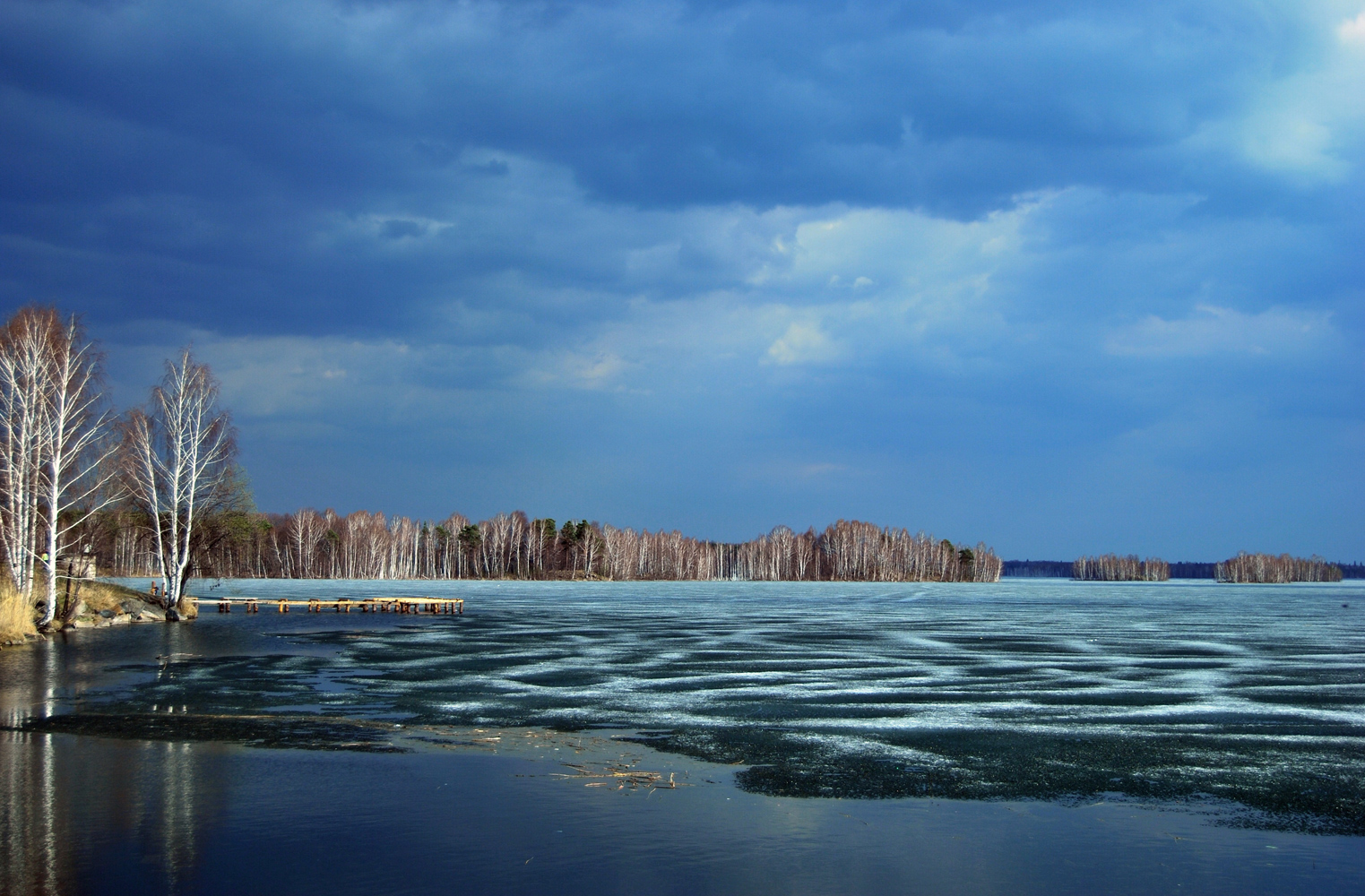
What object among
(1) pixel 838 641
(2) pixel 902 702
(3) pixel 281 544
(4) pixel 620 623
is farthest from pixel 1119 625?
(3) pixel 281 544

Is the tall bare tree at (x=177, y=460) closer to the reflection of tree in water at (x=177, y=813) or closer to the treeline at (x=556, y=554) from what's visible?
the reflection of tree in water at (x=177, y=813)

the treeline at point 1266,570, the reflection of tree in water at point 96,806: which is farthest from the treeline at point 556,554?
the reflection of tree in water at point 96,806

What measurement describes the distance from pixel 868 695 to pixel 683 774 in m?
8.17

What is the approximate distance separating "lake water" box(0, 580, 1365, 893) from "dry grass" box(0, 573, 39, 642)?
4597mm

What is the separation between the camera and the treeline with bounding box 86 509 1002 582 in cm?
15075

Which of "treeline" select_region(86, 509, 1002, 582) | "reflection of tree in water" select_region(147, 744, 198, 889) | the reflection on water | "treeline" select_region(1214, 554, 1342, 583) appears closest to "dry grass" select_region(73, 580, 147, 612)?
the reflection on water

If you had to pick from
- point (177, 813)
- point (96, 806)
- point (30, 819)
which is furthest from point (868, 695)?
point (30, 819)

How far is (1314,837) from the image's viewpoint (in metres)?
10.1

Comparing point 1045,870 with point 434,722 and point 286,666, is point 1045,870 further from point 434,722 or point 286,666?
point 286,666

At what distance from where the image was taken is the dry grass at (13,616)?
3106 cm

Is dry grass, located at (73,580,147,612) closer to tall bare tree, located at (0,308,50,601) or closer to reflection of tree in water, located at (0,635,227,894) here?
tall bare tree, located at (0,308,50,601)

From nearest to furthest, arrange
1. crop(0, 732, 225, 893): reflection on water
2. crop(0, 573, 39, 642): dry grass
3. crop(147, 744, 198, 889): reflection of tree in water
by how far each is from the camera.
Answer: crop(0, 732, 225, 893): reflection on water < crop(147, 744, 198, 889): reflection of tree in water < crop(0, 573, 39, 642): dry grass

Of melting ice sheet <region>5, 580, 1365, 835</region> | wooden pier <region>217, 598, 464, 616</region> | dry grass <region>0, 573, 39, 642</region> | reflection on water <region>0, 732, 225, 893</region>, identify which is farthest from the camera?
wooden pier <region>217, 598, 464, 616</region>

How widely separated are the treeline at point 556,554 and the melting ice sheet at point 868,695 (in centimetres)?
10594
